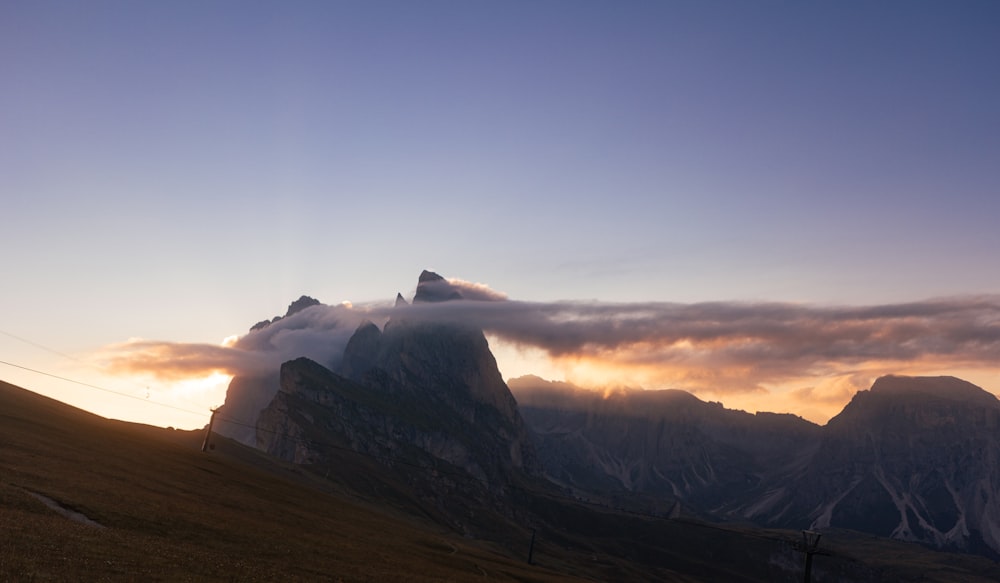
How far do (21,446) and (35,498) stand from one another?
23.6m

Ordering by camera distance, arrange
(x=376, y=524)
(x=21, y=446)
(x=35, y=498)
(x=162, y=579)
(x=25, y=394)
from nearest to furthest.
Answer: (x=162, y=579)
(x=35, y=498)
(x=21, y=446)
(x=376, y=524)
(x=25, y=394)

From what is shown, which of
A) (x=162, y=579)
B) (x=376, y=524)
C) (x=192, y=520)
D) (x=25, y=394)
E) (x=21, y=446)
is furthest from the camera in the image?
(x=25, y=394)

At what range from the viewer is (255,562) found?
5528cm

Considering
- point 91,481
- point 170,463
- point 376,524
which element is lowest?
point 376,524

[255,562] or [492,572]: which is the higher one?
[255,562]

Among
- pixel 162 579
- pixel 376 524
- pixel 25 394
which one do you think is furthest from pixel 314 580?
pixel 25 394

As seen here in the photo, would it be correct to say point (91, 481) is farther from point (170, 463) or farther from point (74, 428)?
point (74, 428)

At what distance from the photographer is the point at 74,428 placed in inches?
3986

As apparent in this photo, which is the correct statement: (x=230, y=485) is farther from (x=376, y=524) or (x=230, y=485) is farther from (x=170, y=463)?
(x=376, y=524)

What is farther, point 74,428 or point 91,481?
point 74,428

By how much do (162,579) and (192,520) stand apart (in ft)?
71.7

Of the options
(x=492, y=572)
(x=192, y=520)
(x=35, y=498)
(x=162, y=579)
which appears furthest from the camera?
(x=492, y=572)

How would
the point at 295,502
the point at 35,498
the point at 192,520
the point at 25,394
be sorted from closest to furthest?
the point at 35,498 < the point at 192,520 < the point at 295,502 < the point at 25,394

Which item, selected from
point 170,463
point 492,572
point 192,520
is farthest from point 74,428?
point 492,572
